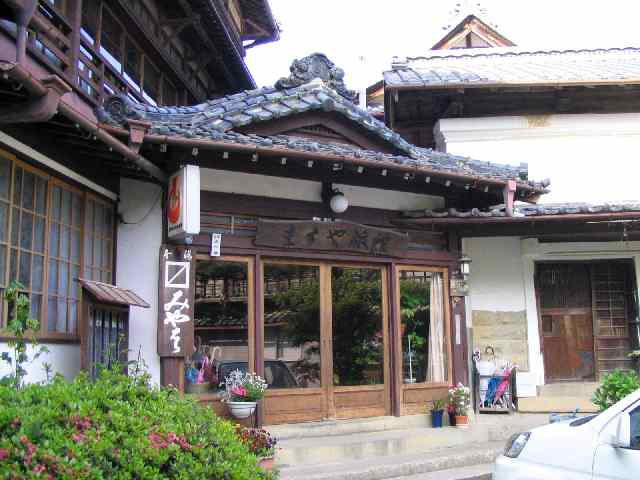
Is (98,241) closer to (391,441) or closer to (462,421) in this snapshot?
(391,441)

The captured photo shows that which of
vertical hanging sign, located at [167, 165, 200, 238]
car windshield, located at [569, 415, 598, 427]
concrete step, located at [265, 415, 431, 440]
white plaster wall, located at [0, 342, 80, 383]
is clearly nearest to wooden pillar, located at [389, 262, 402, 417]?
concrete step, located at [265, 415, 431, 440]

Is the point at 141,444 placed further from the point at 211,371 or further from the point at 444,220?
the point at 444,220

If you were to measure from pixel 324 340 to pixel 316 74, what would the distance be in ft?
14.2

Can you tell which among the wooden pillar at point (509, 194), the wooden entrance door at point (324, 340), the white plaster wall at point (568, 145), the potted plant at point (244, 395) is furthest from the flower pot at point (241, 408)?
the white plaster wall at point (568, 145)

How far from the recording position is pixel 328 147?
9.57 metres

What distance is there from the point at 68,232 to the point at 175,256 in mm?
1515

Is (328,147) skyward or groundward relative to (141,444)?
→ skyward

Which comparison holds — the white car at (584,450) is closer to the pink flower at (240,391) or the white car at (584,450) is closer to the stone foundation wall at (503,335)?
the pink flower at (240,391)

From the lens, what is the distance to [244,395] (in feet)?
29.4

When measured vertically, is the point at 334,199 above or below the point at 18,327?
above

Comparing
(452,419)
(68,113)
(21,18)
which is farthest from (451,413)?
(21,18)

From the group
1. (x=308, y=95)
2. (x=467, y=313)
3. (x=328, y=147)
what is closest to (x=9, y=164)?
(x=328, y=147)

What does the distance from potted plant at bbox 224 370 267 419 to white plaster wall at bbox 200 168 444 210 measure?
103 inches

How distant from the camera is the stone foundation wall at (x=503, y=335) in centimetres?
1266
